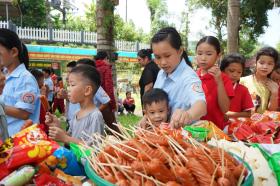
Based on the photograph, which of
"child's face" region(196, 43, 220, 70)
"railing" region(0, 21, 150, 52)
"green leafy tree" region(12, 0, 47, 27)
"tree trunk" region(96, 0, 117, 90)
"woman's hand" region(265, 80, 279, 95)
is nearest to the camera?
"child's face" region(196, 43, 220, 70)

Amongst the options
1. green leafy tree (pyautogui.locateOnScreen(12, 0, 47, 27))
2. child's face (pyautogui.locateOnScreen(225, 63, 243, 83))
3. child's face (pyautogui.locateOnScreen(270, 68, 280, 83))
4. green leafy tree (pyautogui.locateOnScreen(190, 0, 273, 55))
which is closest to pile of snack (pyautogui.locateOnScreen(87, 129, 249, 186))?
child's face (pyautogui.locateOnScreen(225, 63, 243, 83))

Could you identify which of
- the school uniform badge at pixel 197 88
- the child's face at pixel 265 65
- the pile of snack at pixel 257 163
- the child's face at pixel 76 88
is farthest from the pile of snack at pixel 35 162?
the child's face at pixel 265 65

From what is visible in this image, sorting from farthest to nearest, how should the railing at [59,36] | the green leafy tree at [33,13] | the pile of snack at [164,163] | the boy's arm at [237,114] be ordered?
the green leafy tree at [33,13] < the railing at [59,36] < the boy's arm at [237,114] < the pile of snack at [164,163]

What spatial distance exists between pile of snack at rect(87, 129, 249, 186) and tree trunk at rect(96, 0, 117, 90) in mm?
5014

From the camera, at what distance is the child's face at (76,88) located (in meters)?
2.52

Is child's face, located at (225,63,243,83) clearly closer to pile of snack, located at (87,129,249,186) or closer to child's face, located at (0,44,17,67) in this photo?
child's face, located at (0,44,17,67)

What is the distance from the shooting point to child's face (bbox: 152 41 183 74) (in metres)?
2.17

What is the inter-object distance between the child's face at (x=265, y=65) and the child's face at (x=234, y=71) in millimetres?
227

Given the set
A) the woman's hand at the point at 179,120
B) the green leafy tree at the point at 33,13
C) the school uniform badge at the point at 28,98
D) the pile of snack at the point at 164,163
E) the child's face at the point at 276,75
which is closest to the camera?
the pile of snack at the point at 164,163

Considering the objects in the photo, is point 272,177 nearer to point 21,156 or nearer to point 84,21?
point 21,156

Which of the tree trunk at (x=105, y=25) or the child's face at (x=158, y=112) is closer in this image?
the child's face at (x=158, y=112)

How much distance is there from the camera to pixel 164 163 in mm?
1182

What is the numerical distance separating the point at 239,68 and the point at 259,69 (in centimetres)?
27

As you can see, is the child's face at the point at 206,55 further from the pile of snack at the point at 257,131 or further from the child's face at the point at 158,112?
the child's face at the point at 158,112
